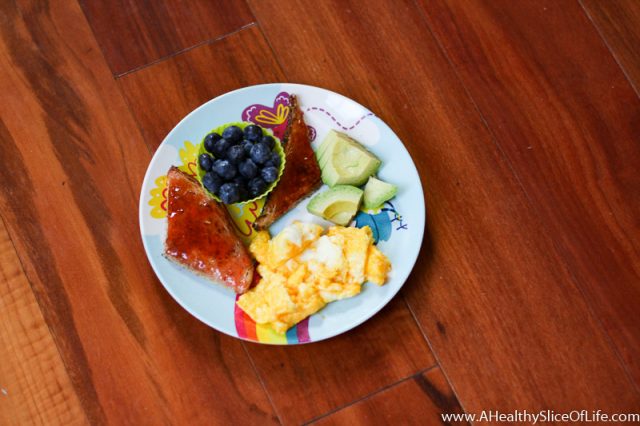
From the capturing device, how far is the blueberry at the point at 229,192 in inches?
65.1

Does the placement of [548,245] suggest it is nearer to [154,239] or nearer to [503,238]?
[503,238]

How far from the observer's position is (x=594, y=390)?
5.98 ft

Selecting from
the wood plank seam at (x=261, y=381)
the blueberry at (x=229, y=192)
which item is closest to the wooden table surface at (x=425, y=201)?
the wood plank seam at (x=261, y=381)

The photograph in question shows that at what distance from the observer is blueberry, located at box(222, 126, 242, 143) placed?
5.59 ft

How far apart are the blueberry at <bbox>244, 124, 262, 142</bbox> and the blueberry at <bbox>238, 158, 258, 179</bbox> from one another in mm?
70

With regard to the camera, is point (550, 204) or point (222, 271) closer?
point (222, 271)

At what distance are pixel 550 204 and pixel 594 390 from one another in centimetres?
58

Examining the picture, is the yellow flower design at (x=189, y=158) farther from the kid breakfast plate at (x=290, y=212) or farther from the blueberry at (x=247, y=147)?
the blueberry at (x=247, y=147)

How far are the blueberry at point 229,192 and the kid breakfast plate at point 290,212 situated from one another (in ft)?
0.42

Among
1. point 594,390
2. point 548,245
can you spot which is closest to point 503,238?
point 548,245

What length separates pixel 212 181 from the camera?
166cm

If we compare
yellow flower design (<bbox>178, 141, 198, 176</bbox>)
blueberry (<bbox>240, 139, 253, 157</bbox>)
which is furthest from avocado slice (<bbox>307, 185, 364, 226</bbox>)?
yellow flower design (<bbox>178, 141, 198, 176</bbox>)

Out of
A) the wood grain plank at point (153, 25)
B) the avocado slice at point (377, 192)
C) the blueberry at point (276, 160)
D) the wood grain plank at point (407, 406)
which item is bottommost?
the wood grain plank at point (407, 406)

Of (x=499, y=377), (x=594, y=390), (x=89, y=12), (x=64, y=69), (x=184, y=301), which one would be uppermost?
(x=89, y=12)
